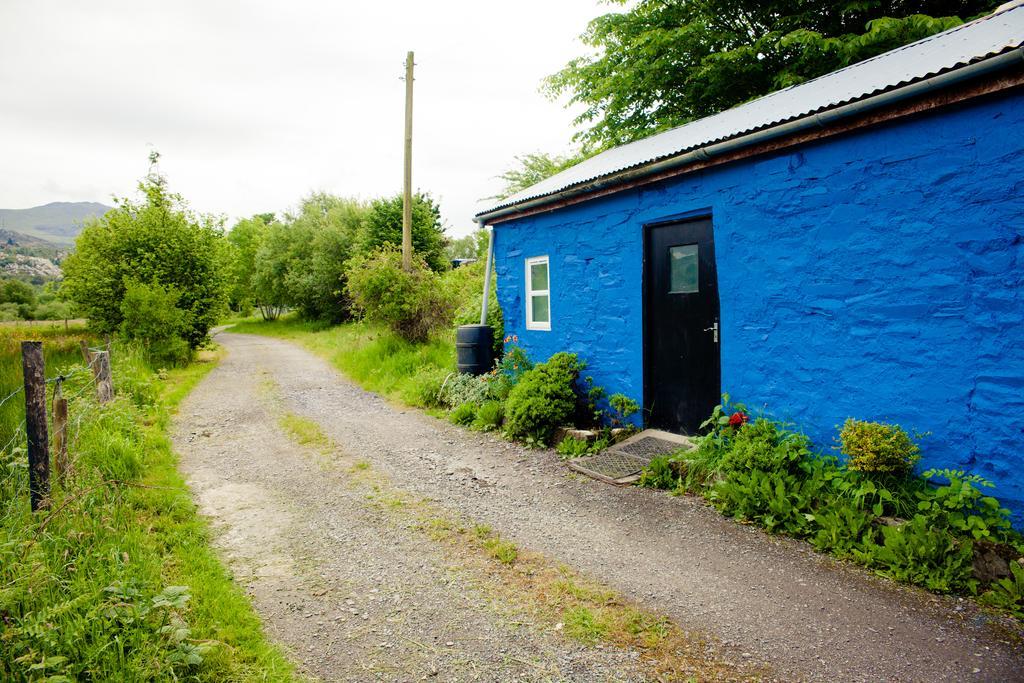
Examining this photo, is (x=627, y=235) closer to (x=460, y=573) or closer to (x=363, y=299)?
(x=460, y=573)

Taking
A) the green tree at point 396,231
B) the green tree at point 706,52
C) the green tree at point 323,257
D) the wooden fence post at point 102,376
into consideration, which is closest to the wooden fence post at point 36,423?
the wooden fence post at point 102,376

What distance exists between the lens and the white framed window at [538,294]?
8211 mm

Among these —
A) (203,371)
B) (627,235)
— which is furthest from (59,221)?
(627,235)

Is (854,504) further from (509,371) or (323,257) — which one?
(323,257)

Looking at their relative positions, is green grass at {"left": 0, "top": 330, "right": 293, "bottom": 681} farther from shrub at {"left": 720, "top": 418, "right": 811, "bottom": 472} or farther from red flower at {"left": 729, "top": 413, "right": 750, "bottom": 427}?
red flower at {"left": 729, "top": 413, "right": 750, "bottom": 427}

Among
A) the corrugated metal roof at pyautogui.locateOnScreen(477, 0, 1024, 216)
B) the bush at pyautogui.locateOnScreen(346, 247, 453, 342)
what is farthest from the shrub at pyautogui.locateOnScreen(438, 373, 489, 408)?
the bush at pyautogui.locateOnScreen(346, 247, 453, 342)

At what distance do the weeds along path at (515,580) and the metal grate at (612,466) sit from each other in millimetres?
169

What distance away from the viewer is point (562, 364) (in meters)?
7.24

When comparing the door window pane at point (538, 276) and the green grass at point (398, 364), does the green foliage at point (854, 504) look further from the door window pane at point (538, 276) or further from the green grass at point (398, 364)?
the green grass at point (398, 364)

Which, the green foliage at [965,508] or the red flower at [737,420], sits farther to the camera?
the red flower at [737,420]

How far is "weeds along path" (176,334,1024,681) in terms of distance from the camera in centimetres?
282

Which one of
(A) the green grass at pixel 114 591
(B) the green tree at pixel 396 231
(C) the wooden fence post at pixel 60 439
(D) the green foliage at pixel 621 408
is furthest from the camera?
(B) the green tree at pixel 396 231

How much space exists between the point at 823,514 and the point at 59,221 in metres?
238

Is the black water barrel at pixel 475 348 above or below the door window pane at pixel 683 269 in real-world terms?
below
